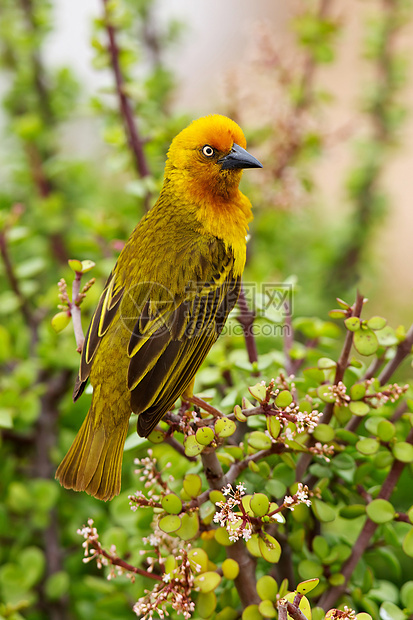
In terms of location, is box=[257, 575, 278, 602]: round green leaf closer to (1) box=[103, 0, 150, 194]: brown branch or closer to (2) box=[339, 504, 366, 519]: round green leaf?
(2) box=[339, 504, 366, 519]: round green leaf

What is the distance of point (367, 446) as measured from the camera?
2.90ft

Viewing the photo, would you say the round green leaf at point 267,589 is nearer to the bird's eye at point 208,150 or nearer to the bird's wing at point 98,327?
the bird's wing at point 98,327

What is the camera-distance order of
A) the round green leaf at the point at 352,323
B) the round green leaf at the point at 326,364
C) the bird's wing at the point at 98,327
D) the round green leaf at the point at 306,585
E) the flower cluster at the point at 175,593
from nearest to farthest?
1. the round green leaf at the point at 306,585
2. the flower cluster at the point at 175,593
3. the round green leaf at the point at 352,323
4. the round green leaf at the point at 326,364
5. the bird's wing at the point at 98,327

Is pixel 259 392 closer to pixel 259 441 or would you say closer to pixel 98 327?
pixel 259 441

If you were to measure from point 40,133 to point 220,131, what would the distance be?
0.93m

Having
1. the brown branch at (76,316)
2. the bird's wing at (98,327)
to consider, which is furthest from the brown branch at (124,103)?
the brown branch at (76,316)

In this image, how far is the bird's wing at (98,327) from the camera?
1.09 meters

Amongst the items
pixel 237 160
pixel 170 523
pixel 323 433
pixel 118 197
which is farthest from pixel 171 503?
pixel 118 197

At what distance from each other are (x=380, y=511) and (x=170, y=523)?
1.03 feet

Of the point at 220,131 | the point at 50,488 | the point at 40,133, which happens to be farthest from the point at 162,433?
the point at 40,133

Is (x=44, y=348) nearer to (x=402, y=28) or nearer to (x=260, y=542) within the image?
(x=260, y=542)

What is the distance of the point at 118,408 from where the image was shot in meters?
1.06

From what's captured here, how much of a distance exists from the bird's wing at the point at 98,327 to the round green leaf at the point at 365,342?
0.47m

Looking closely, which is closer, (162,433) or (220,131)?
(162,433)
